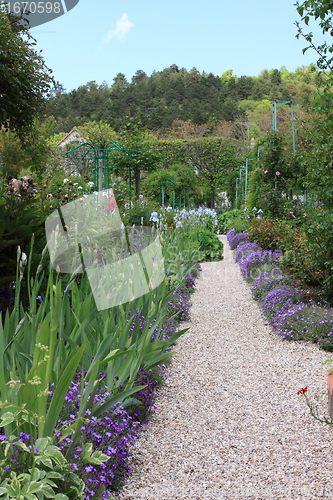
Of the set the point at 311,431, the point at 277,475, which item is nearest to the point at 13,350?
the point at 277,475

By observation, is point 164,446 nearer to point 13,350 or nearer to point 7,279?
point 13,350

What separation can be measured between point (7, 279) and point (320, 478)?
2.02 m

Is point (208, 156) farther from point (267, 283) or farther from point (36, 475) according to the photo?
point (36, 475)

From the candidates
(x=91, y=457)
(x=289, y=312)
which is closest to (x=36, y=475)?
(x=91, y=457)

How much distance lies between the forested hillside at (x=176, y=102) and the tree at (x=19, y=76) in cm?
2107

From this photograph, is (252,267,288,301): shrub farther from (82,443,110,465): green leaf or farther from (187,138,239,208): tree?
(187,138,239,208): tree

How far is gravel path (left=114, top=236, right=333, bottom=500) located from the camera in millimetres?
1850

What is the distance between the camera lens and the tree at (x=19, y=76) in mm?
5121

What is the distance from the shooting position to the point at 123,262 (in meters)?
2.98

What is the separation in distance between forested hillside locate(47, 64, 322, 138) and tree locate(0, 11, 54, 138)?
2107cm

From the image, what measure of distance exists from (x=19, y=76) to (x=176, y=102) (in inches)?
1147

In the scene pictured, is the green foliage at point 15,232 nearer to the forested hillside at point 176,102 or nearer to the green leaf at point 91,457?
the green leaf at point 91,457

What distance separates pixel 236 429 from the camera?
7.75 ft

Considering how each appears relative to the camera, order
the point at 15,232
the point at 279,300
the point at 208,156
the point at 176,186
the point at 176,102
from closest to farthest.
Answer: the point at 15,232
the point at 279,300
the point at 176,186
the point at 208,156
the point at 176,102
